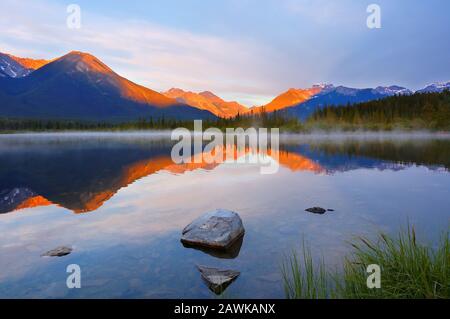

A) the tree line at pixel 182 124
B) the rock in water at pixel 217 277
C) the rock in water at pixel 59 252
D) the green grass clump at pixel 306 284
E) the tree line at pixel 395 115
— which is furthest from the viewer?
the tree line at pixel 182 124

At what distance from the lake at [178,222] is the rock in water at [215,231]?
0.35 meters

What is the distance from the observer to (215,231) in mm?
10383

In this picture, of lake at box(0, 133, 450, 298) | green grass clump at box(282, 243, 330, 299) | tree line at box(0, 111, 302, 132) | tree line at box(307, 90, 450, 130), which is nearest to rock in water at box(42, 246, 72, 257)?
lake at box(0, 133, 450, 298)

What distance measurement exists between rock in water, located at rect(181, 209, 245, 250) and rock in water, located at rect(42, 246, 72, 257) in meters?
3.41

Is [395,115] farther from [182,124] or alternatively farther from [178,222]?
[178,222]

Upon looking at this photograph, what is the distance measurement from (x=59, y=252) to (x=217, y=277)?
4938 millimetres

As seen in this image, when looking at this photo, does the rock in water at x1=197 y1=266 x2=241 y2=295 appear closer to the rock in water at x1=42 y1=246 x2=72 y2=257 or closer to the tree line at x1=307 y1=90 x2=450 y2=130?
the rock in water at x1=42 y1=246 x2=72 y2=257

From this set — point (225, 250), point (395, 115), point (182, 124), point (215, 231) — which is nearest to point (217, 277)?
point (225, 250)

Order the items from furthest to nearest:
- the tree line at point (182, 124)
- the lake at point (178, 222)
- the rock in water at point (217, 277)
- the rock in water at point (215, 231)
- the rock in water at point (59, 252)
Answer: the tree line at point (182, 124), the rock in water at point (215, 231), the rock in water at point (59, 252), the lake at point (178, 222), the rock in water at point (217, 277)

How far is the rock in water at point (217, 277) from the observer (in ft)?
24.1

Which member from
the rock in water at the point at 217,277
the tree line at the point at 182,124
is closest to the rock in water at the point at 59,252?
the rock in water at the point at 217,277

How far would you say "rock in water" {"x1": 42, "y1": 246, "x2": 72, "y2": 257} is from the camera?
9.29 metres

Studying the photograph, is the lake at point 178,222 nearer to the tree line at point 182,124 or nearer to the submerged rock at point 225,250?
the submerged rock at point 225,250
